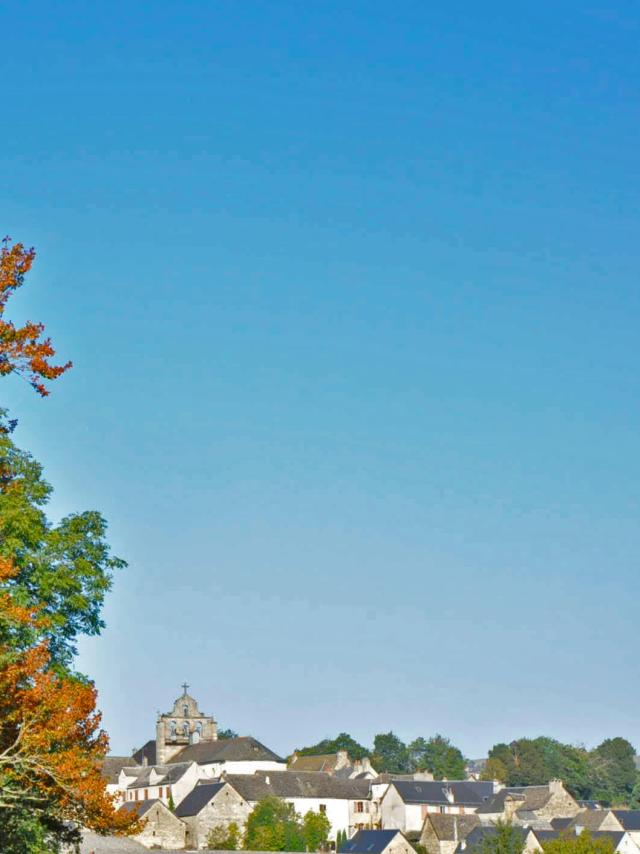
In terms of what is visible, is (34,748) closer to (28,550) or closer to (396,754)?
(28,550)

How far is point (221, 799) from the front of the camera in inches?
3952

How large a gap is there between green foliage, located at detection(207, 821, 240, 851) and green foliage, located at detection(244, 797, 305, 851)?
3.10 feet

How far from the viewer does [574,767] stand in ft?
547

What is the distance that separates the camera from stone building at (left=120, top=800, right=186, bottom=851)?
94.9 meters

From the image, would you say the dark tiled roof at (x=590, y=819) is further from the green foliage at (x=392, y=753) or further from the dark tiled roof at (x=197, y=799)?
→ the green foliage at (x=392, y=753)

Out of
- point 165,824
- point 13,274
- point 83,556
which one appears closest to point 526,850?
point 165,824

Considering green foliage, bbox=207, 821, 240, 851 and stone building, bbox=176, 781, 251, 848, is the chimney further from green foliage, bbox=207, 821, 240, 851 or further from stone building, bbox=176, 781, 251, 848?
green foliage, bbox=207, 821, 240, 851

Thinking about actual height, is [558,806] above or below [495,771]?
below

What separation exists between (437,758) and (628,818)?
7646 centimetres

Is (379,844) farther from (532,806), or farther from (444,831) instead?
(532,806)

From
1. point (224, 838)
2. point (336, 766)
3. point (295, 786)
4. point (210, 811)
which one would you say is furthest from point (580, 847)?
point (336, 766)

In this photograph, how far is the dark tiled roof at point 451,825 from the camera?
10300cm

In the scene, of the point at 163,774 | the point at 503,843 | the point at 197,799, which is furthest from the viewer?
the point at 163,774

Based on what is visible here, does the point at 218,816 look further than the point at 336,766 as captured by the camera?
No
